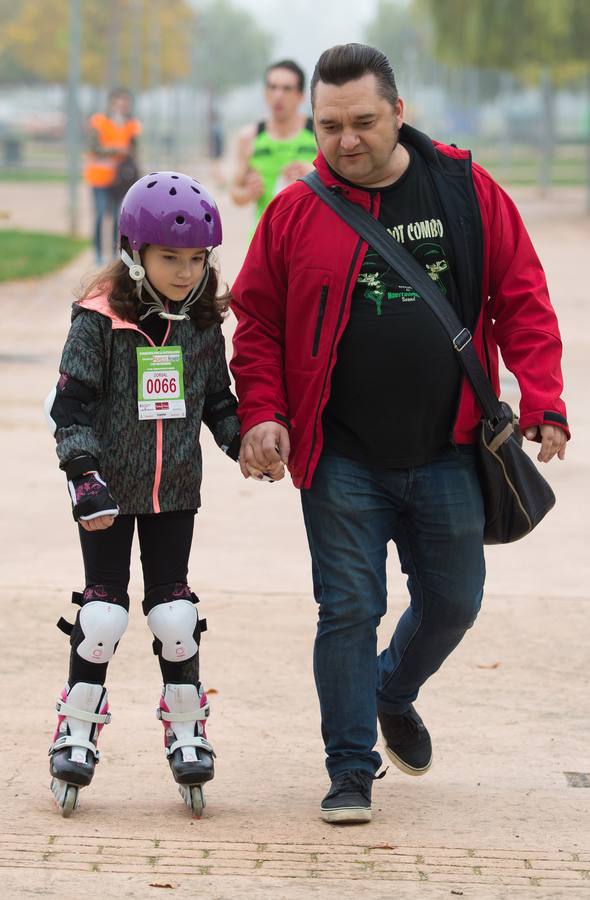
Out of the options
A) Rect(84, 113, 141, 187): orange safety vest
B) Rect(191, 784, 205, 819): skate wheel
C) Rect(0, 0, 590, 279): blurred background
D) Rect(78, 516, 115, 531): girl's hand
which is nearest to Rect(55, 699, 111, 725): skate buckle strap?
Rect(191, 784, 205, 819): skate wheel

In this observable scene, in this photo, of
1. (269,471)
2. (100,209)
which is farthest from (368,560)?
(100,209)

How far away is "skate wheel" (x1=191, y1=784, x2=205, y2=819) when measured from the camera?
4035mm

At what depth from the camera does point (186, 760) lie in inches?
159

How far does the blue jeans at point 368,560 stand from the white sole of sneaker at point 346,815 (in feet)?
0.40

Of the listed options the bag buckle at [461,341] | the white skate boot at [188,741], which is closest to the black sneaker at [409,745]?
the white skate boot at [188,741]

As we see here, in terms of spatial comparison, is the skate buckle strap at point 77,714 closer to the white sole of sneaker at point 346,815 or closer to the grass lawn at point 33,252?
the white sole of sneaker at point 346,815

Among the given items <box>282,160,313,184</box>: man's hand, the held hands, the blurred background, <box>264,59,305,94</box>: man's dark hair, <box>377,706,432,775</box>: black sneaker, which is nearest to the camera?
the held hands

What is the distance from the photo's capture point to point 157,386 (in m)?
3.93

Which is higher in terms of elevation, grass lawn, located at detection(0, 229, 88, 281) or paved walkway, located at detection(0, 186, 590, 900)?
paved walkway, located at detection(0, 186, 590, 900)

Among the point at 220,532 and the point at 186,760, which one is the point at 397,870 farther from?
the point at 220,532

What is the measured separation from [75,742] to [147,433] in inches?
30.9

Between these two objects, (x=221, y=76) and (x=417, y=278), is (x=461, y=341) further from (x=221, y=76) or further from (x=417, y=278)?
(x=221, y=76)

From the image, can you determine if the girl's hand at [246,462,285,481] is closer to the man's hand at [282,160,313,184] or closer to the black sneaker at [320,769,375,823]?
the black sneaker at [320,769,375,823]

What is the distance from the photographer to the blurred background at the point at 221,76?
29156 millimetres
